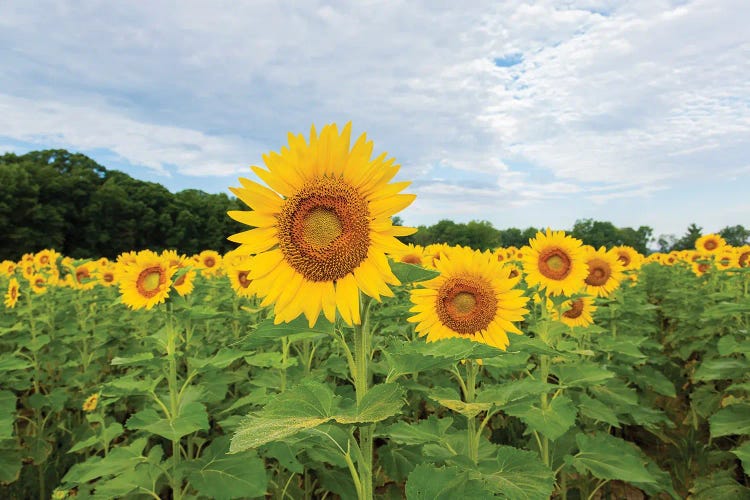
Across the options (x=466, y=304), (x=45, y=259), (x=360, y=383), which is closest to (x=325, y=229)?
(x=360, y=383)

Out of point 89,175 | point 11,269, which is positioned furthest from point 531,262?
point 89,175

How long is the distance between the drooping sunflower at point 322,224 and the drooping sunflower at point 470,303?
1270 mm

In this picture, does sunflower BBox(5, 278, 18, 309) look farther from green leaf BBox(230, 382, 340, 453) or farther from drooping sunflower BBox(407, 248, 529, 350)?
green leaf BBox(230, 382, 340, 453)

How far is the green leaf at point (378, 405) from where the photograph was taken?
1.41m

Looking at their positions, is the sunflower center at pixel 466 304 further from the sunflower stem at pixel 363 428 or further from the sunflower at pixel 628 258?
the sunflower at pixel 628 258

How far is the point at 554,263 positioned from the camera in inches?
174

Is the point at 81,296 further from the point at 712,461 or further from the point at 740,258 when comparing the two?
the point at 740,258

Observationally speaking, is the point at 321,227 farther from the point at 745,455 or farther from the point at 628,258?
the point at 628,258

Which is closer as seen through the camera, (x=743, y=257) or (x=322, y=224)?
(x=322, y=224)

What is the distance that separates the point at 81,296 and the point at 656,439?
28.7ft

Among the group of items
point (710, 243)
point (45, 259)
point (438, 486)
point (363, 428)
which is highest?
point (710, 243)

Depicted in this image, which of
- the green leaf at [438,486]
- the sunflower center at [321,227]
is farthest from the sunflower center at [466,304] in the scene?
the sunflower center at [321,227]

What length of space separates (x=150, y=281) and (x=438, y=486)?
318cm

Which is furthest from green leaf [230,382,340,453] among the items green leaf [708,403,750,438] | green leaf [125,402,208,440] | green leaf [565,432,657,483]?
green leaf [708,403,750,438]
